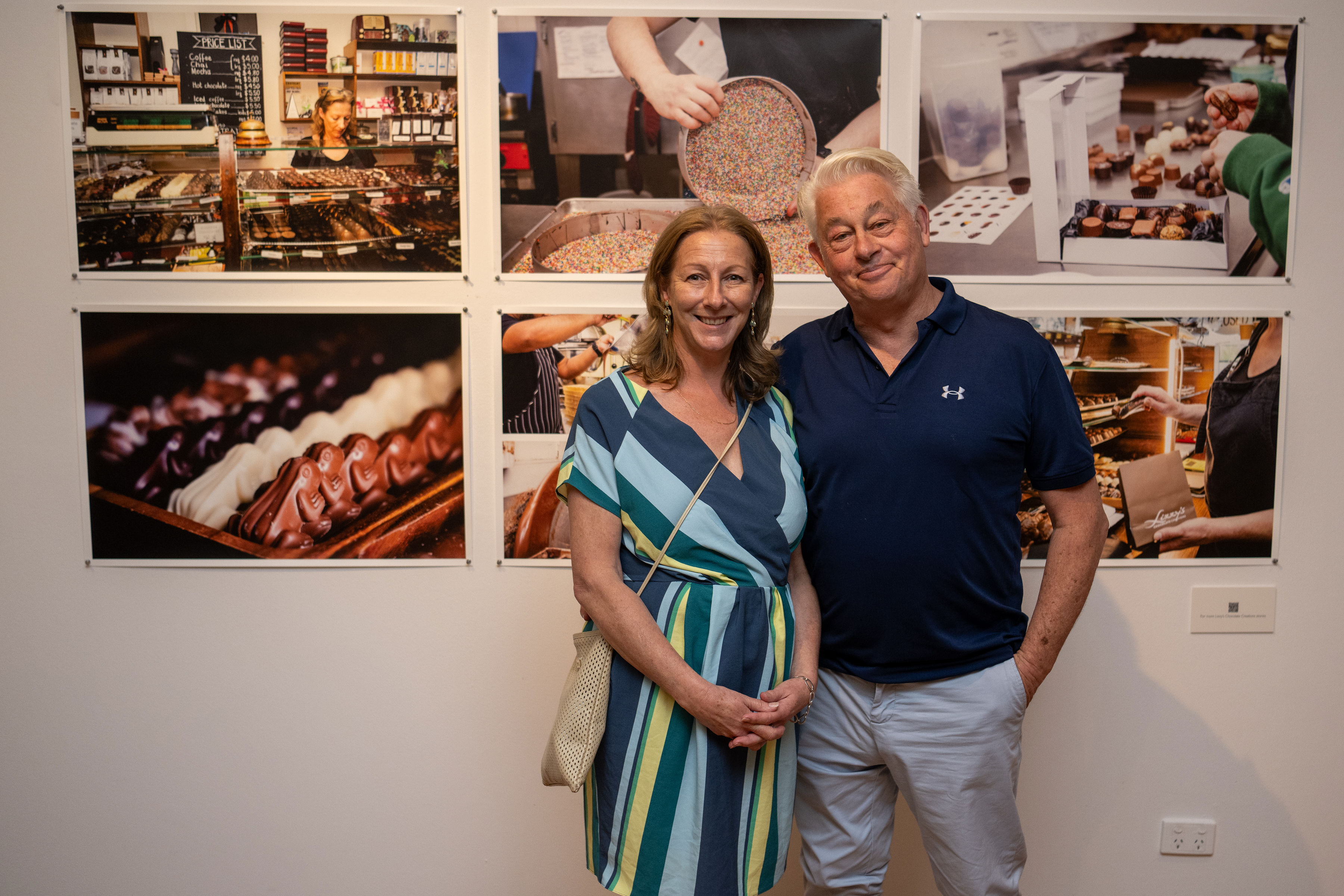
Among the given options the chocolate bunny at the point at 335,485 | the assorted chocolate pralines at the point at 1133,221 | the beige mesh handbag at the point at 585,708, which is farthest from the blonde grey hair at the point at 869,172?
the chocolate bunny at the point at 335,485

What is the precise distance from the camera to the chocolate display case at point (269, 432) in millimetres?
1839

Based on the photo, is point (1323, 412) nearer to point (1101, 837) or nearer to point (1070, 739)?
point (1070, 739)

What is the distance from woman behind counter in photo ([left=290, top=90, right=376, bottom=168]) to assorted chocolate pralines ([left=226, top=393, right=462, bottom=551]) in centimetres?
60

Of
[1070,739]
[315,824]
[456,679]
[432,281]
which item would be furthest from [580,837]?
[432,281]

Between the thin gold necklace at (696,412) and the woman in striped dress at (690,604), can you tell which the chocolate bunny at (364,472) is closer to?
the woman in striped dress at (690,604)

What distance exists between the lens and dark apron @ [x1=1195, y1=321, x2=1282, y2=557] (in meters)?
1.88

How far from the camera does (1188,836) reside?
6.37 feet

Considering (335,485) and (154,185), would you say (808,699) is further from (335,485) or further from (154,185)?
(154,185)

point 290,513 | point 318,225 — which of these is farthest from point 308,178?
point 290,513

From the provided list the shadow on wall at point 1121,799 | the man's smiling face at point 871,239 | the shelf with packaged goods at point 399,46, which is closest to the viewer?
the man's smiling face at point 871,239

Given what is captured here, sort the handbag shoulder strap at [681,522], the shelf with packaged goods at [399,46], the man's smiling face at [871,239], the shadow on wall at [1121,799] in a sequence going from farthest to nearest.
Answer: the shadow on wall at [1121,799] < the shelf with packaged goods at [399,46] < the man's smiling face at [871,239] < the handbag shoulder strap at [681,522]

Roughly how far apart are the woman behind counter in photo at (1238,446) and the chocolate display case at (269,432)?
1732mm

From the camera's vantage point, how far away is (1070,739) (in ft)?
6.38

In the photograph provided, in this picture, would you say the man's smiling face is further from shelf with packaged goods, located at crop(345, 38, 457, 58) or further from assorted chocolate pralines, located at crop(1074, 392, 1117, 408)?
shelf with packaged goods, located at crop(345, 38, 457, 58)
